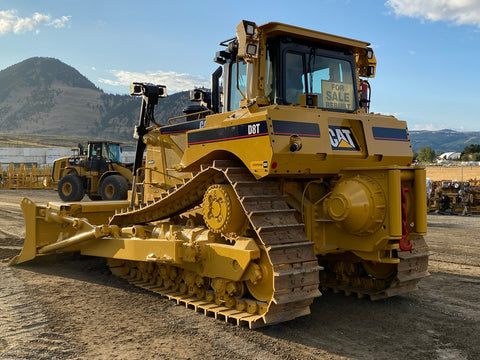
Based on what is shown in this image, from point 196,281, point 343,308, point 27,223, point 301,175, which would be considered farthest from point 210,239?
point 27,223

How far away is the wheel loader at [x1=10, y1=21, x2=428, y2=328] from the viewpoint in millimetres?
4863

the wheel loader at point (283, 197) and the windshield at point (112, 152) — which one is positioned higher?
the windshield at point (112, 152)

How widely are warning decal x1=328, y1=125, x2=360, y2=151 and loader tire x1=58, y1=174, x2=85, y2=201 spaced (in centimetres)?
1657

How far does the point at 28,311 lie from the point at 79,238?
1851 millimetres

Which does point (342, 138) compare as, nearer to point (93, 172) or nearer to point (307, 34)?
point (307, 34)

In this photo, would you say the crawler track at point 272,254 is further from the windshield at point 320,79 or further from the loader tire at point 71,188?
the loader tire at point 71,188

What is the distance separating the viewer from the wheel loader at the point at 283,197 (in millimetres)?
4863

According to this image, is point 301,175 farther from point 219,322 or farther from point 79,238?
point 79,238

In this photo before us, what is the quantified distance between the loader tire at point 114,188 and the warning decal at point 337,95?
43.2 ft

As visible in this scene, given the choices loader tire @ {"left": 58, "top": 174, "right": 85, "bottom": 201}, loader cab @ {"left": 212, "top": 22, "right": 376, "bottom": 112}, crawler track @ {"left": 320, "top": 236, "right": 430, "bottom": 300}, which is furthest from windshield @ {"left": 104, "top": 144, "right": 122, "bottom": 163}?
crawler track @ {"left": 320, "top": 236, "right": 430, "bottom": 300}

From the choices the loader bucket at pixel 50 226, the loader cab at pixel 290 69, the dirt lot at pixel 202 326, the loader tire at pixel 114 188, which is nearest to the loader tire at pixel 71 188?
the loader tire at pixel 114 188

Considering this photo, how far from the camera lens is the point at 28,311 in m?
5.54

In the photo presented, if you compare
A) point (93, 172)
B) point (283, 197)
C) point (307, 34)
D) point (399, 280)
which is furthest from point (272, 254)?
point (93, 172)

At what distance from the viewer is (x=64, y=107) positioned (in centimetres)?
15125
